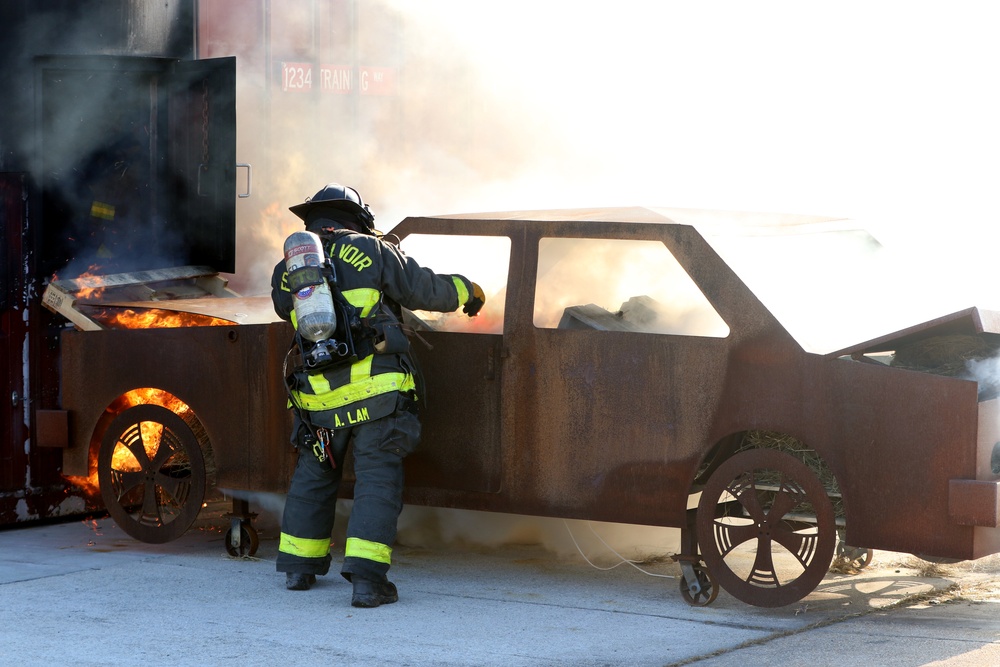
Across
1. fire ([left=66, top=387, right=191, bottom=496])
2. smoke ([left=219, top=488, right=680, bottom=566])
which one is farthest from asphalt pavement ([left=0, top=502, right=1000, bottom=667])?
fire ([left=66, top=387, right=191, bottom=496])

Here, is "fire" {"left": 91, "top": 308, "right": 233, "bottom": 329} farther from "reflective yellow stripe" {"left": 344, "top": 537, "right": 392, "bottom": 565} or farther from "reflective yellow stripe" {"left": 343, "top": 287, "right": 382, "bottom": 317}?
"reflective yellow stripe" {"left": 344, "top": 537, "right": 392, "bottom": 565}

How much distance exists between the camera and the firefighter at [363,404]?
5.36 metres

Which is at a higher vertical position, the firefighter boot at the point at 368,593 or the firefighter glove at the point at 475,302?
the firefighter glove at the point at 475,302

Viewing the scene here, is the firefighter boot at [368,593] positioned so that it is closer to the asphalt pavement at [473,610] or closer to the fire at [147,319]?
the asphalt pavement at [473,610]

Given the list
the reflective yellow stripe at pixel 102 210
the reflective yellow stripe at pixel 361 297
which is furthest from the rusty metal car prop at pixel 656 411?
the reflective yellow stripe at pixel 102 210

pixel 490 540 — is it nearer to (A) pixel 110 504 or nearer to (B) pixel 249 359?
(B) pixel 249 359

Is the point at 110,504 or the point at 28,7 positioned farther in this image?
the point at 28,7

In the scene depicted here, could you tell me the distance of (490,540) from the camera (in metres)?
6.43

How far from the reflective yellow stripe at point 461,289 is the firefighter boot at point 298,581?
1251 millimetres

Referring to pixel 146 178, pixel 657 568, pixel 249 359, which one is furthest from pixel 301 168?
pixel 657 568

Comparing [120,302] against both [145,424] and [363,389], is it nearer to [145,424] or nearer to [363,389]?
[145,424]

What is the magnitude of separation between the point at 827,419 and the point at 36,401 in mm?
4156

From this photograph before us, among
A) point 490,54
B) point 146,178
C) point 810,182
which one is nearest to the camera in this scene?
point 146,178

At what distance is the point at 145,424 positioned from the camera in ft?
21.5
